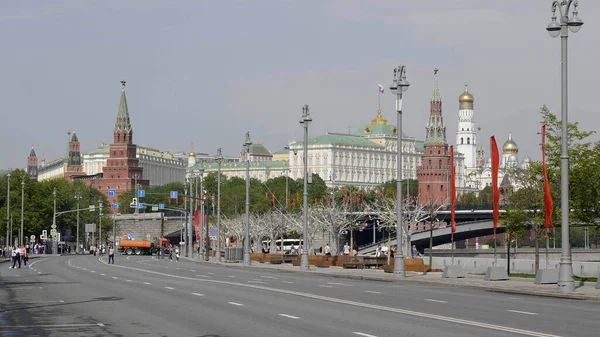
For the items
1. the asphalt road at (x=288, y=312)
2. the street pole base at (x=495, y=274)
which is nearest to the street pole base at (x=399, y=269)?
the street pole base at (x=495, y=274)

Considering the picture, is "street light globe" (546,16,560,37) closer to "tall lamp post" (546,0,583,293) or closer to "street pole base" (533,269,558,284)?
"tall lamp post" (546,0,583,293)

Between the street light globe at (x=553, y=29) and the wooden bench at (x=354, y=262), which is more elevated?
the street light globe at (x=553, y=29)

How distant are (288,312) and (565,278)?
1141cm

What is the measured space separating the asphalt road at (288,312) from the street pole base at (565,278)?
1461 mm

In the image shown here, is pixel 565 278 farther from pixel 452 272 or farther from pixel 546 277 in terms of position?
pixel 452 272

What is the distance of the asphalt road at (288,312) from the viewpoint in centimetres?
2298

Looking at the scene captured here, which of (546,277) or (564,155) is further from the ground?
(564,155)

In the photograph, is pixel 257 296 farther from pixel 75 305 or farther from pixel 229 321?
pixel 229 321

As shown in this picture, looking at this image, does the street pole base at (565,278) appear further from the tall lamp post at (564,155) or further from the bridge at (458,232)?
the bridge at (458,232)

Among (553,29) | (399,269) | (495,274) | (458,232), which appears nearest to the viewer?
(553,29)

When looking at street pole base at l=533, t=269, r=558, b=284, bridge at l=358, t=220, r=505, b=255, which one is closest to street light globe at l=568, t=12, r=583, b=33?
street pole base at l=533, t=269, r=558, b=284

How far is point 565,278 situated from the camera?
35.9 m

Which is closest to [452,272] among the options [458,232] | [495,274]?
[495,274]

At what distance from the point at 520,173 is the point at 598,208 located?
1654cm
